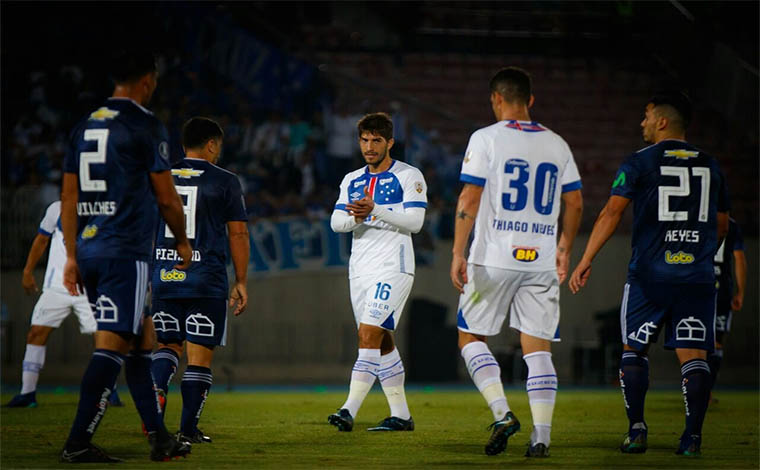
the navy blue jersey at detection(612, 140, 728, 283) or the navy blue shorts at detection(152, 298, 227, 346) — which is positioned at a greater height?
the navy blue jersey at detection(612, 140, 728, 283)

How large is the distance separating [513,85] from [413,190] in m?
1.78

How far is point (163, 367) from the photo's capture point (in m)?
7.67

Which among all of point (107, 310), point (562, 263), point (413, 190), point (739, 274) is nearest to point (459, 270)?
point (562, 263)

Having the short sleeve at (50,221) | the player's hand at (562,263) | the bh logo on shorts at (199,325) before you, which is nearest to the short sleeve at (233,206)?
the bh logo on shorts at (199,325)

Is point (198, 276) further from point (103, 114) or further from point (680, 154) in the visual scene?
point (680, 154)

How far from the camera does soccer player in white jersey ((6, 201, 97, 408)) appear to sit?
37.4 feet

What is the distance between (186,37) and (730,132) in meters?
12.7

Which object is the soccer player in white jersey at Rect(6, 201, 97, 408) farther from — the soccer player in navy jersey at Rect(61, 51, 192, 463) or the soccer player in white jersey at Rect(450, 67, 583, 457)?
the soccer player in white jersey at Rect(450, 67, 583, 457)

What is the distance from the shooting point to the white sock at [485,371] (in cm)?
702

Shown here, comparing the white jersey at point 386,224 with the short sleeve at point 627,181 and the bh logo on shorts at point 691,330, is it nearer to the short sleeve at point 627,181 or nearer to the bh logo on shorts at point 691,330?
the short sleeve at point 627,181

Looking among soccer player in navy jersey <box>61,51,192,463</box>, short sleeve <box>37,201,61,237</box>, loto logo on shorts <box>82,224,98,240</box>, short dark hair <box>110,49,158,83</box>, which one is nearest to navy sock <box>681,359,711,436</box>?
soccer player in navy jersey <box>61,51,192,463</box>

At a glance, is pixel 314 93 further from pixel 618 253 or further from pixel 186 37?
pixel 618 253

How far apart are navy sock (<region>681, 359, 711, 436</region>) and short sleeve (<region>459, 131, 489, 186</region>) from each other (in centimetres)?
206

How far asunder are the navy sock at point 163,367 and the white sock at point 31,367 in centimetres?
437
